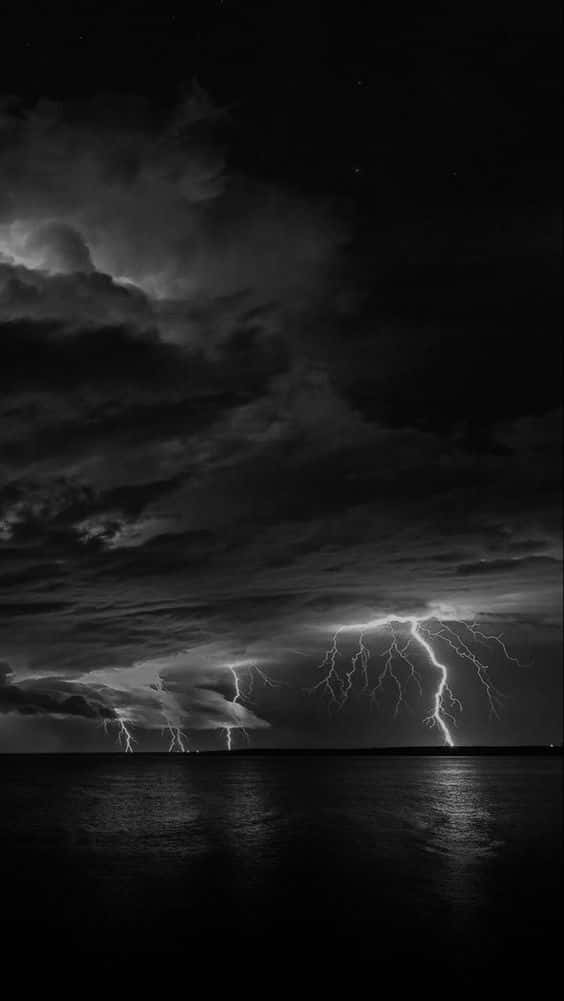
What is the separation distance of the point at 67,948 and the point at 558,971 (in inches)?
423

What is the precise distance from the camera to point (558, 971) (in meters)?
14.2

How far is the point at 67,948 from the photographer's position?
1602 cm

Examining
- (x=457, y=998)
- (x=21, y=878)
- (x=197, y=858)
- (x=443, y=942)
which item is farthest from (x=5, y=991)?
(x=197, y=858)

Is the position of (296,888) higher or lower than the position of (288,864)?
higher

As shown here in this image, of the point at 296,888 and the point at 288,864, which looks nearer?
the point at 296,888

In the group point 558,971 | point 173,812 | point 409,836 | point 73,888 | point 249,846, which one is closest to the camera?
point 558,971

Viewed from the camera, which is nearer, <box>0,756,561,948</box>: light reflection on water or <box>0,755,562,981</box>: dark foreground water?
<box>0,755,562,981</box>: dark foreground water

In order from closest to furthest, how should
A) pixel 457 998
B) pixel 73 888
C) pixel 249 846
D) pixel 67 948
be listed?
pixel 457 998, pixel 67 948, pixel 73 888, pixel 249 846

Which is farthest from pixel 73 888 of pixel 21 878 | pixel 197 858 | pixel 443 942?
pixel 443 942

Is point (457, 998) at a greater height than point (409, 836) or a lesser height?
greater

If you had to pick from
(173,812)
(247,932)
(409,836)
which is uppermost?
(247,932)

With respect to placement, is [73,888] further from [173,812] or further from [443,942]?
[173,812]

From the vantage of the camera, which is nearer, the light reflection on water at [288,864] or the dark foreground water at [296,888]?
the dark foreground water at [296,888]

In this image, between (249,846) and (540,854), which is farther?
(249,846)
